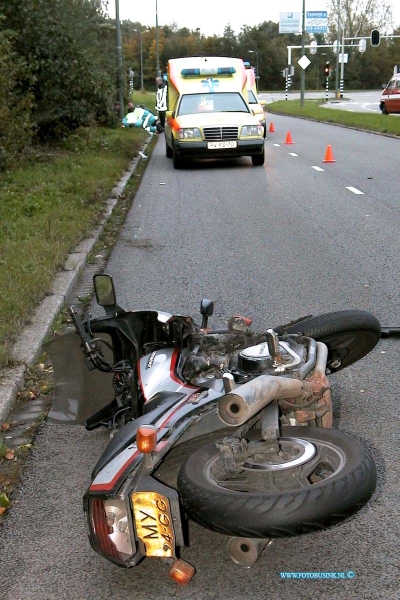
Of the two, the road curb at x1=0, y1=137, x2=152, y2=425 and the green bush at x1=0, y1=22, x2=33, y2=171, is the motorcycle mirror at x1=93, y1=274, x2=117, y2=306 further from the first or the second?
the green bush at x1=0, y1=22, x2=33, y2=171

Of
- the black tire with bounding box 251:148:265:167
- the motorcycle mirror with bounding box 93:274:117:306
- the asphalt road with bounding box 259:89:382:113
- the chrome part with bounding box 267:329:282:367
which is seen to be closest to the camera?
the chrome part with bounding box 267:329:282:367

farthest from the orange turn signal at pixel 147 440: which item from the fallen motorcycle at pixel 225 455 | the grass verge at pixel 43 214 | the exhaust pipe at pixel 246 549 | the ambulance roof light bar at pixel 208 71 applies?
the ambulance roof light bar at pixel 208 71

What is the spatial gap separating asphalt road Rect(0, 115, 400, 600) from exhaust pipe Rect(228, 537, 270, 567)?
0.12m

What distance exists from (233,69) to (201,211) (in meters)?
8.96

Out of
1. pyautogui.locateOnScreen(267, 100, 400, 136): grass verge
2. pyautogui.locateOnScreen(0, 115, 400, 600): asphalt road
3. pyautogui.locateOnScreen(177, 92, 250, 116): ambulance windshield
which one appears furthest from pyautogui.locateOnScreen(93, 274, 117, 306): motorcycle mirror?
pyautogui.locateOnScreen(267, 100, 400, 136): grass verge

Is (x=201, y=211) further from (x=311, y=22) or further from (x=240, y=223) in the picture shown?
(x=311, y=22)

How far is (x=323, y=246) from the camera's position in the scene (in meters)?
9.41

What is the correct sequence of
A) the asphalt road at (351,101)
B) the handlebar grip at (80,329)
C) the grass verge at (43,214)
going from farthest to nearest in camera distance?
the asphalt road at (351,101) < the grass verge at (43,214) < the handlebar grip at (80,329)

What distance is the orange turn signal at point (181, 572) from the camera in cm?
303

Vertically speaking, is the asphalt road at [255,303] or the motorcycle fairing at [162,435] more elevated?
the motorcycle fairing at [162,435]

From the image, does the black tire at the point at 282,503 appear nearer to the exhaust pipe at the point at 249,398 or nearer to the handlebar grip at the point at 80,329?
the exhaust pipe at the point at 249,398

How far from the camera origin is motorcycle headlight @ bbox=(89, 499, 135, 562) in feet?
9.57

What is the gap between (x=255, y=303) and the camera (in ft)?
23.0

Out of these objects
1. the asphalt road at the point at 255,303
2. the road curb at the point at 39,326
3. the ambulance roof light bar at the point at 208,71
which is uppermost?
the ambulance roof light bar at the point at 208,71
